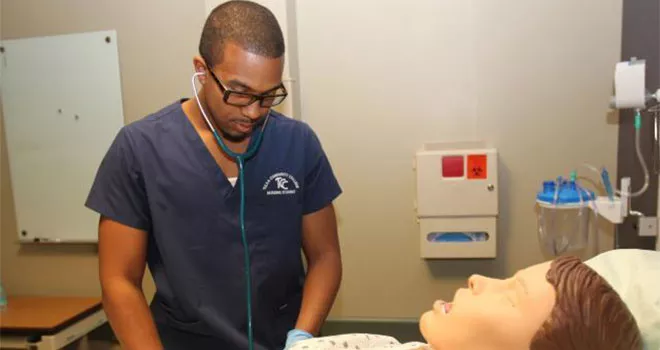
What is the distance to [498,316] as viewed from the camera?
0.88 meters

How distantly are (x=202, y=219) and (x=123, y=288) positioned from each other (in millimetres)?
241

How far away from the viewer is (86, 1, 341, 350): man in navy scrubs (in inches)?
42.3

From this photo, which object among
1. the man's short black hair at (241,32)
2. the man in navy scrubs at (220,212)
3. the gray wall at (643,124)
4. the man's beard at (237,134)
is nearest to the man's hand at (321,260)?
the man in navy scrubs at (220,212)

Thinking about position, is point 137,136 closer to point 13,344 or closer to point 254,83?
point 254,83

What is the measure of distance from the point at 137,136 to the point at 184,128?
0.38 feet

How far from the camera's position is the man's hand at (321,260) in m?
1.27

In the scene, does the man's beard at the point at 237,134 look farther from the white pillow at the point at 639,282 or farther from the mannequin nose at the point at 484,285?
the white pillow at the point at 639,282

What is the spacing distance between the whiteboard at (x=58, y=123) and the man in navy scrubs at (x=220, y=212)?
1301 mm

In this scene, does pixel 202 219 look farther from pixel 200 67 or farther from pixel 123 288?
pixel 200 67

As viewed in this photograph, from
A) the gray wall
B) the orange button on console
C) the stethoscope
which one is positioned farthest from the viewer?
the orange button on console

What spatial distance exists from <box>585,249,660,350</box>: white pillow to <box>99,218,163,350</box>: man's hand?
1.01 metres

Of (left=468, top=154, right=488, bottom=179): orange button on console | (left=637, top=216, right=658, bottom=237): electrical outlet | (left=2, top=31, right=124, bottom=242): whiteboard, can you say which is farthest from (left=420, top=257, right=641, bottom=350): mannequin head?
(left=2, top=31, right=124, bottom=242): whiteboard

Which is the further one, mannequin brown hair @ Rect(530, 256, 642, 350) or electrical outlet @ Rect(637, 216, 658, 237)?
electrical outlet @ Rect(637, 216, 658, 237)

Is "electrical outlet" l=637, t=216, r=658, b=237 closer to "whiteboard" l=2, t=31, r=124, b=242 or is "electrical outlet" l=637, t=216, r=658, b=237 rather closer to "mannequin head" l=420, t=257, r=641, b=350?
"mannequin head" l=420, t=257, r=641, b=350
